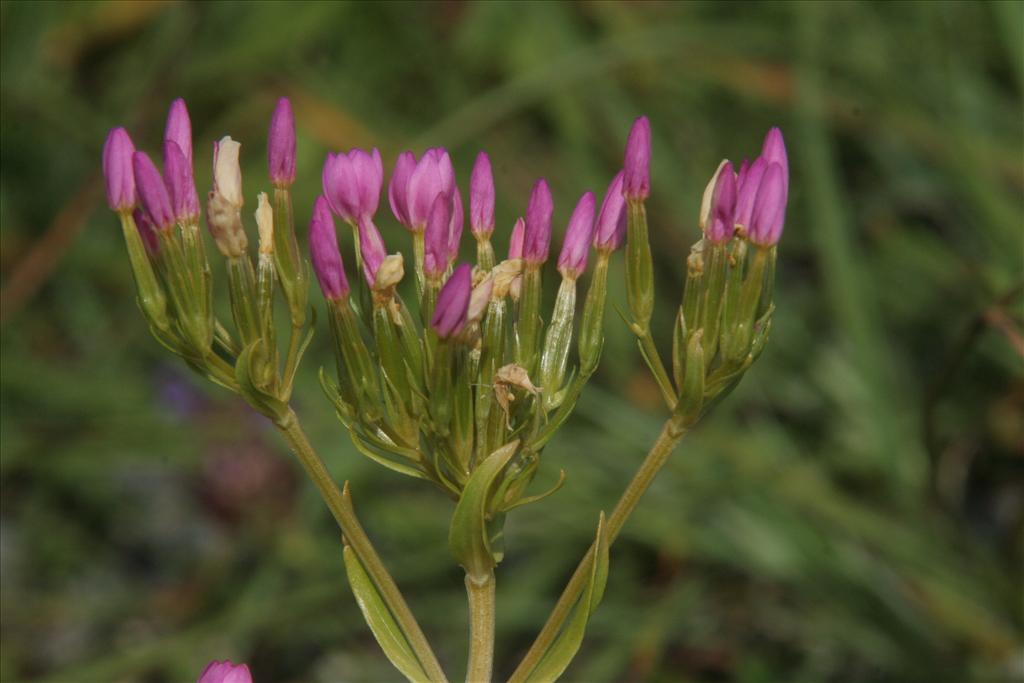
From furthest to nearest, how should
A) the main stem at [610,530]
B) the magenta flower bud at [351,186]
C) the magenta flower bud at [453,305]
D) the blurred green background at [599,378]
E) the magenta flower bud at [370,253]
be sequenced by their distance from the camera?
the blurred green background at [599,378]
the magenta flower bud at [351,186]
the magenta flower bud at [370,253]
the main stem at [610,530]
the magenta flower bud at [453,305]

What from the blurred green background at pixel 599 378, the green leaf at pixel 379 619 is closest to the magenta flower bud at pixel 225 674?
the green leaf at pixel 379 619

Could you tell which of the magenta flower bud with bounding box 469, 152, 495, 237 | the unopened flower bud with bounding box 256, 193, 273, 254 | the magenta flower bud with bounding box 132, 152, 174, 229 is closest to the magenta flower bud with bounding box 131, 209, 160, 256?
the magenta flower bud with bounding box 132, 152, 174, 229

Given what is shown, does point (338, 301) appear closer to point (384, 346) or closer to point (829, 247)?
point (384, 346)

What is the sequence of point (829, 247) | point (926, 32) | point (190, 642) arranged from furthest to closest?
point (926, 32) → point (829, 247) → point (190, 642)

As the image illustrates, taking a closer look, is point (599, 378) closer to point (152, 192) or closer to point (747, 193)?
point (747, 193)

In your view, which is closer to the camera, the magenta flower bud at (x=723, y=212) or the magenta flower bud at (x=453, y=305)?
the magenta flower bud at (x=453, y=305)

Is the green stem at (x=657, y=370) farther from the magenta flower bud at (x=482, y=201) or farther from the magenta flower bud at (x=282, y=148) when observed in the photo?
the magenta flower bud at (x=282, y=148)

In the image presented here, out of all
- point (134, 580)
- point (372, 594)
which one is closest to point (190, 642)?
point (134, 580)
